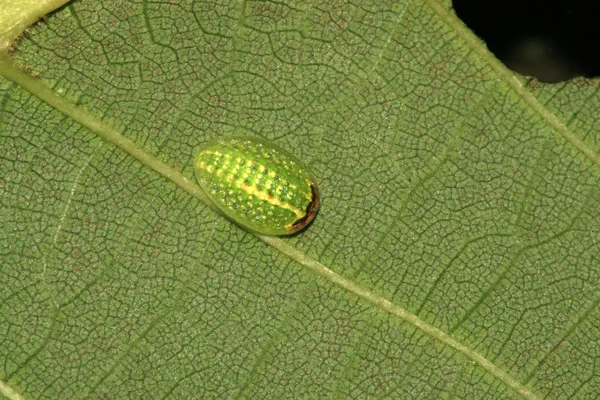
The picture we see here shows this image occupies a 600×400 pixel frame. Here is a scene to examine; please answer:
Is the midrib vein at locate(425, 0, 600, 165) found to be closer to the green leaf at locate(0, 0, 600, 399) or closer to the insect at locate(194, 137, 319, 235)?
the green leaf at locate(0, 0, 600, 399)

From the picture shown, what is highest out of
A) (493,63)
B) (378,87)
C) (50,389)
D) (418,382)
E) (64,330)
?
(493,63)

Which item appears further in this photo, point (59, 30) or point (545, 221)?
point (545, 221)

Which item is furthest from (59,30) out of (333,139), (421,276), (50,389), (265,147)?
(421,276)

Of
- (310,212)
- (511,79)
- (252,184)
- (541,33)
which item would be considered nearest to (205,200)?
(252,184)

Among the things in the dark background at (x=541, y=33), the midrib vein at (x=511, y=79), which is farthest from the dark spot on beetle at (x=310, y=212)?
the dark background at (x=541, y=33)

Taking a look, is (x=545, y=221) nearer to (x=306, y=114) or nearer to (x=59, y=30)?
(x=306, y=114)

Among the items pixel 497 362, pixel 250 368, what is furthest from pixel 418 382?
pixel 250 368

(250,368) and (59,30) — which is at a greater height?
(59,30)

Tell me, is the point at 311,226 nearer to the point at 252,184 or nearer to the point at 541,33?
the point at 252,184
